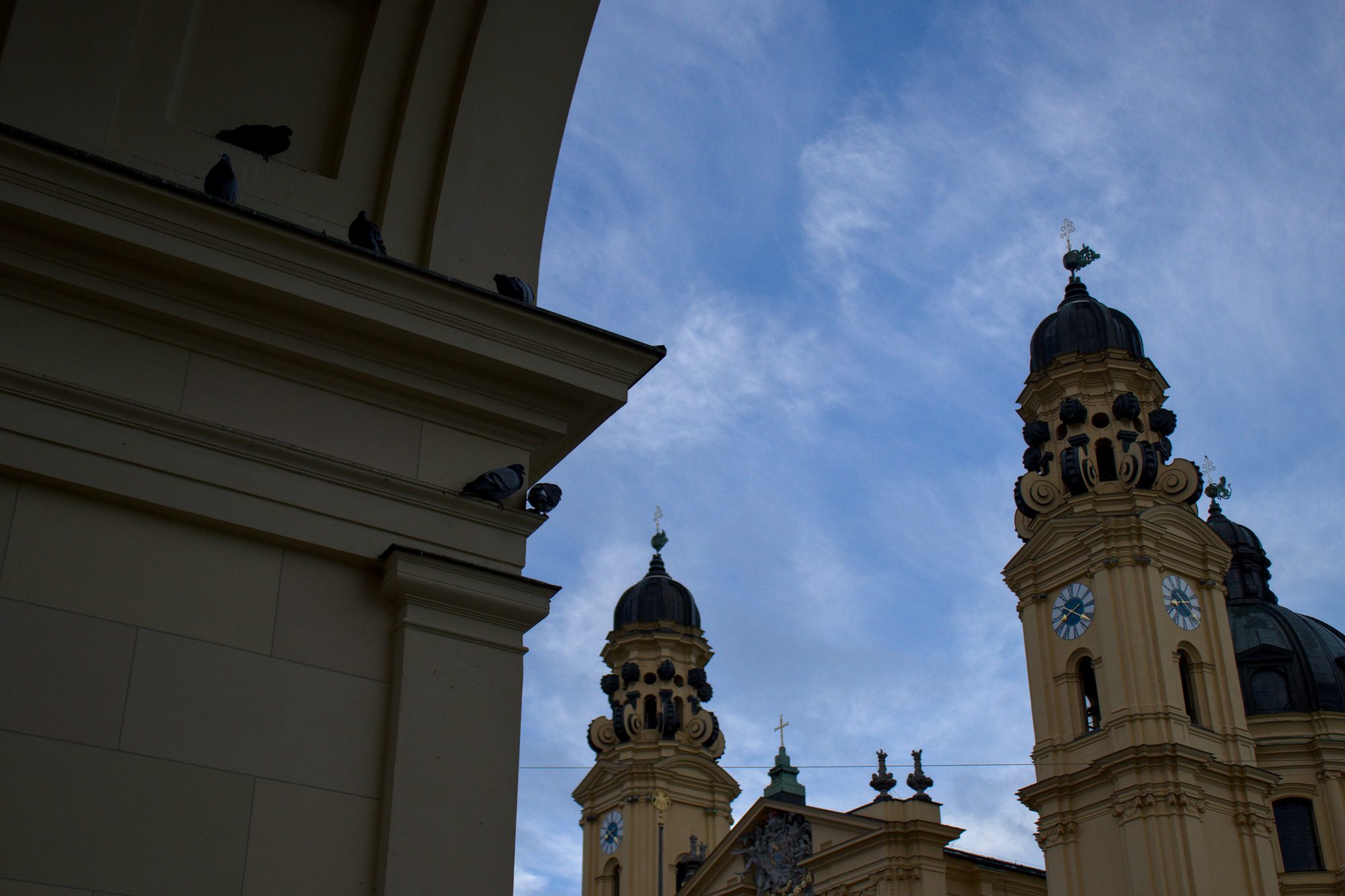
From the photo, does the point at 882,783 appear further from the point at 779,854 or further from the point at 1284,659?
the point at 1284,659

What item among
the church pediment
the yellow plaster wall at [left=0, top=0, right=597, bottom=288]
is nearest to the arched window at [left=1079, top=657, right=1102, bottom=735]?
the church pediment

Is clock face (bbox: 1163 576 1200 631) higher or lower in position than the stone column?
higher

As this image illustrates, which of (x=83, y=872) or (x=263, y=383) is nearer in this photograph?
(x=83, y=872)

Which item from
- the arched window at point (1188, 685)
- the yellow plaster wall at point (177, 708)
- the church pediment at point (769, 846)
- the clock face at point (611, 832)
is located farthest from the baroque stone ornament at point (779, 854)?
the yellow plaster wall at point (177, 708)

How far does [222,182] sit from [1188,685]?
104ft

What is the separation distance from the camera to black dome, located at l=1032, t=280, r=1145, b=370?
37156mm

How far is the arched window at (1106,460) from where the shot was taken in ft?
116

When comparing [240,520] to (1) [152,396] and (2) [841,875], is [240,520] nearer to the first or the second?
(1) [152,396]

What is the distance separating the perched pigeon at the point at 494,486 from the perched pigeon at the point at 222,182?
4.75 feet

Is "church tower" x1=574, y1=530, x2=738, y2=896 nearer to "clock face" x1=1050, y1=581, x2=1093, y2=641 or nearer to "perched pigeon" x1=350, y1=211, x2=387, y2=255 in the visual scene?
"clock face" x1=1050, y1=581, x2=1093, y2=641

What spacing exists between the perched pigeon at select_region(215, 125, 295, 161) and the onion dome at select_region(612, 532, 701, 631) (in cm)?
4436

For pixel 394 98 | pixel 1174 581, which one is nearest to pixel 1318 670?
pixel 1174 581

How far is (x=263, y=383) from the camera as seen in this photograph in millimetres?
5695

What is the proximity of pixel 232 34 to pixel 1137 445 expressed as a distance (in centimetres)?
3157
